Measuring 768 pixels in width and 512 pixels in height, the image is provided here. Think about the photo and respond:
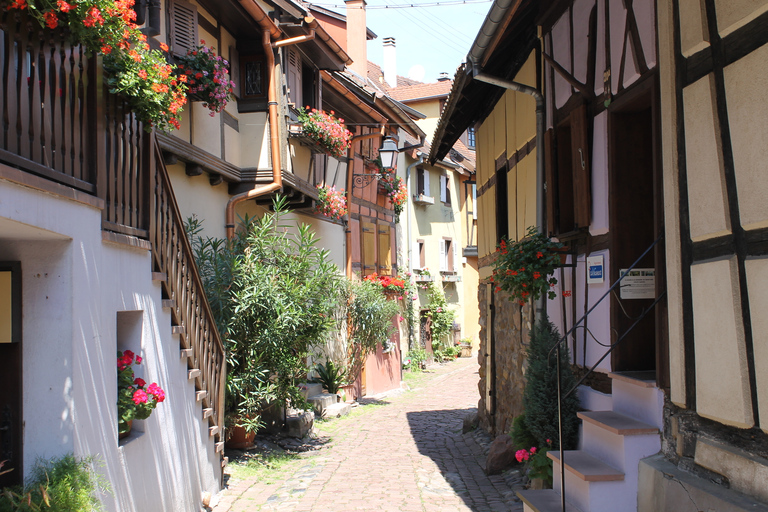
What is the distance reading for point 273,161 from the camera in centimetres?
951

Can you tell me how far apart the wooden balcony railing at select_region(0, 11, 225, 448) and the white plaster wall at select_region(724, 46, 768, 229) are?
11.6 ft

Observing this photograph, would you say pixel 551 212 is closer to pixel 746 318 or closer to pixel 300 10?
pixel 746 318

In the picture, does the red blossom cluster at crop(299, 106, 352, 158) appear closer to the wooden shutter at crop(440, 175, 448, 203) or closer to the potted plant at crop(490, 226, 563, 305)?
the potted plant at crop(490, 226, 563, 305)

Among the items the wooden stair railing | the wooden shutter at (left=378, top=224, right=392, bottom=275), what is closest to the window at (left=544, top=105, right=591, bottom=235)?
the wooden stair railing

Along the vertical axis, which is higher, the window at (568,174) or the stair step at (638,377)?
the window at (568,174)

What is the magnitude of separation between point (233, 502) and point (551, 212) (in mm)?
4082

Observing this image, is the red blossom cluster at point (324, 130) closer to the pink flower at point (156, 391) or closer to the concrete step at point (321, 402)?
the concrete step at point (321, 402)

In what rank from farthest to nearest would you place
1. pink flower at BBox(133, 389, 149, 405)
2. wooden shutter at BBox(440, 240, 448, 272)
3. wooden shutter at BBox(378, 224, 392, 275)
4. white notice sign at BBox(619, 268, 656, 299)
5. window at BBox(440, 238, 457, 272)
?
window at BBox(440, 238, 457, 272), wooden shutter at BBox(440, 240, 448, 272), wooden shutter at BBox(378, 224, 392, 275), white notice sign at BBox(619, 268, 656, 299), pink flower at BBox(133, 389, 149, 405)

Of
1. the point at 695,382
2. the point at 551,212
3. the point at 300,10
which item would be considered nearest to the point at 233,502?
the point at 551,212

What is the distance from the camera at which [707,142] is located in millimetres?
3545

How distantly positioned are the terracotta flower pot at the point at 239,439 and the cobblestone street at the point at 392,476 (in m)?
0.80

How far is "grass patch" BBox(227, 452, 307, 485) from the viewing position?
7605 mm

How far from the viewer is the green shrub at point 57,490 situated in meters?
3.38

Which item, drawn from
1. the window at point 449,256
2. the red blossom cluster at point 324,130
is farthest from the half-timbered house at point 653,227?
the window at point 449,256
